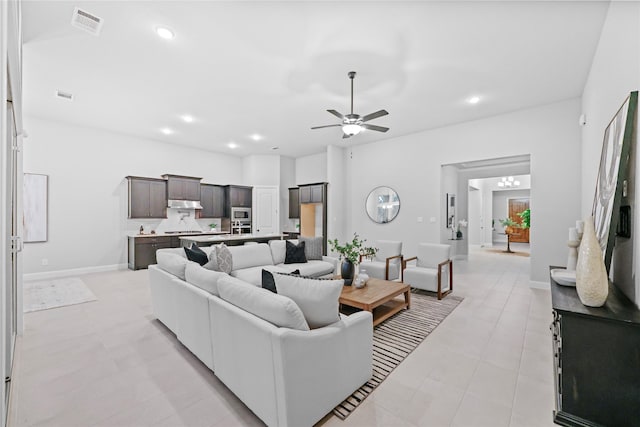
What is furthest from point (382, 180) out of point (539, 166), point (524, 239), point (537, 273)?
point (524, 239)

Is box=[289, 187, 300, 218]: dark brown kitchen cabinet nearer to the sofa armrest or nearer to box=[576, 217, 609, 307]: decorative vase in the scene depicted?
the sofa armrest

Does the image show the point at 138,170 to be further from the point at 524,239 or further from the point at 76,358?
the point at 524,239

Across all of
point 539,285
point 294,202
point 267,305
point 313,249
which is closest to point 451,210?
point 539,285

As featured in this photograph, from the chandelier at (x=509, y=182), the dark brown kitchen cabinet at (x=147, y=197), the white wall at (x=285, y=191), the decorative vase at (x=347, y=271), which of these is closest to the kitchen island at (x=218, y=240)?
the dark brown kitchen cabinet at (x=147, y=197)

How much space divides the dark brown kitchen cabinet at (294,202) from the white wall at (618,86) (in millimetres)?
6882

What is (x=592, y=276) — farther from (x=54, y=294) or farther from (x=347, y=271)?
(x=54, y=294)

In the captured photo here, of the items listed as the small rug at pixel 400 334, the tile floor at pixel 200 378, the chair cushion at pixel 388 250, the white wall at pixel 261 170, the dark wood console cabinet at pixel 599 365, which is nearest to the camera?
the dark wood console cabinet at pixel 599 365

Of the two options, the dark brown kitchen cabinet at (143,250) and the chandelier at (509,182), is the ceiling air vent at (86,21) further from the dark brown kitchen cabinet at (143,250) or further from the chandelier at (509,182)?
the chandelier at (509,182)

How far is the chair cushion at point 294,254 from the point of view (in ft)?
16.5

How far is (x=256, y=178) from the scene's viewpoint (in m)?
9.14

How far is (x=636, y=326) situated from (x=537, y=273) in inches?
166

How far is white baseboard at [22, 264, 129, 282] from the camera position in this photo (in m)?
5.78

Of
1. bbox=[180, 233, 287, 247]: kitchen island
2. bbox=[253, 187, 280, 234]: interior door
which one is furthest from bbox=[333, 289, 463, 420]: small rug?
bbox=[253, 187, 280, 234]: interior door

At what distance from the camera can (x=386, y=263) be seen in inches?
189
